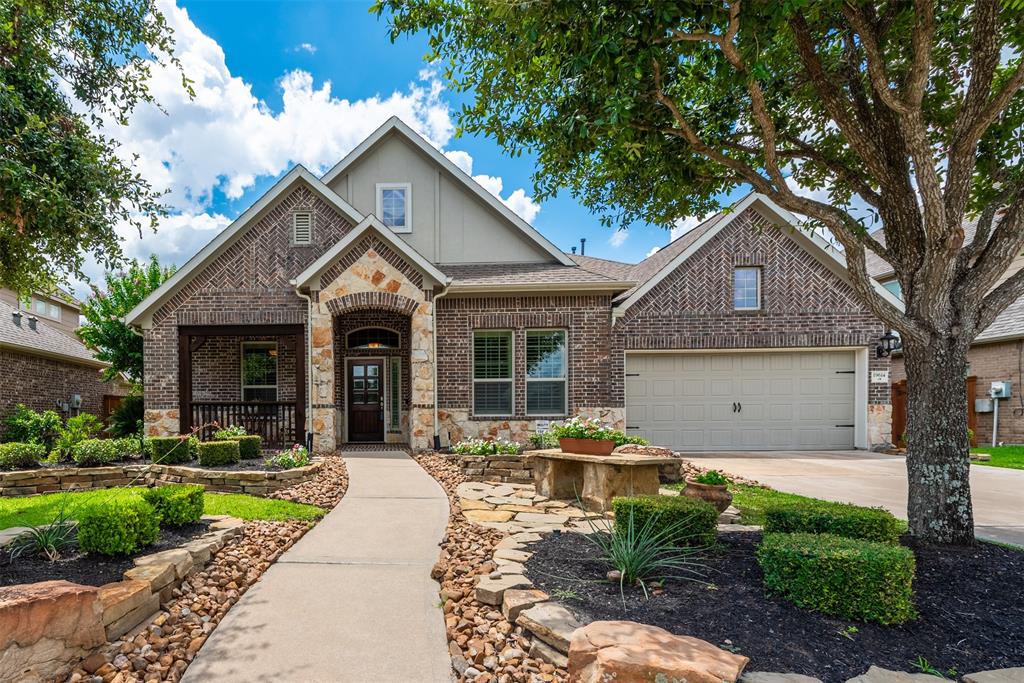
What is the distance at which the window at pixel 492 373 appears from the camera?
11.1 metres

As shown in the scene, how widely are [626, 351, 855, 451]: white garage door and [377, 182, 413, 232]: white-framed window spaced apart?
6605mm

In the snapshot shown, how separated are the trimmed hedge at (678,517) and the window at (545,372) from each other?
6961 mm

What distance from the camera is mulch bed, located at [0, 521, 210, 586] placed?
3.35 m

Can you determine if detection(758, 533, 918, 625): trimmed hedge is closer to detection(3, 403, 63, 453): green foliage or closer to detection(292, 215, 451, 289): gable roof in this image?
detection(292, 215, 451, 289): gable roof

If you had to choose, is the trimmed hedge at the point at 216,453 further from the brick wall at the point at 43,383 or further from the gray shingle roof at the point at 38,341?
the brick wall at the point at 43,383

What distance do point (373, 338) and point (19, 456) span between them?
6.33 m

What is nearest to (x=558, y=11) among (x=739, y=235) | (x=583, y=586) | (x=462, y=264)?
(x=583, y=586)

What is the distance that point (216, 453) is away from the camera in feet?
25.7

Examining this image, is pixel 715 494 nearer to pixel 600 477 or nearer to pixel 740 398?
pixel 600 477

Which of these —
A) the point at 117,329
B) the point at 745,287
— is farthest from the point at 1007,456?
the point at 117,329

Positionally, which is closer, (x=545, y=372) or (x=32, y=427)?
(x=545, y=372)

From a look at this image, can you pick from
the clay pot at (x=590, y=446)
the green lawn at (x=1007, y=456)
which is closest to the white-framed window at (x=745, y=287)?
the green lawn at (x=1007, y=456)

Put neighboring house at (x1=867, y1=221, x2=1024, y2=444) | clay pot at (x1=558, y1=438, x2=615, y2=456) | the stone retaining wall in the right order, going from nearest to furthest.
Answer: clay pot at (x1=558, y1=438, x2=615, y2=456) < the stone retaining wall < neighboring house at (x1=867, y1=221, x2=1024, y2=444)

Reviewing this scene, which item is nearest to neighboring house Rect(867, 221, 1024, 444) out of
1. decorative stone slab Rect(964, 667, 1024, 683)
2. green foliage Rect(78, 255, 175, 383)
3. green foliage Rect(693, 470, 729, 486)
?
green foliage Rect(693, 470, 729, 486)
